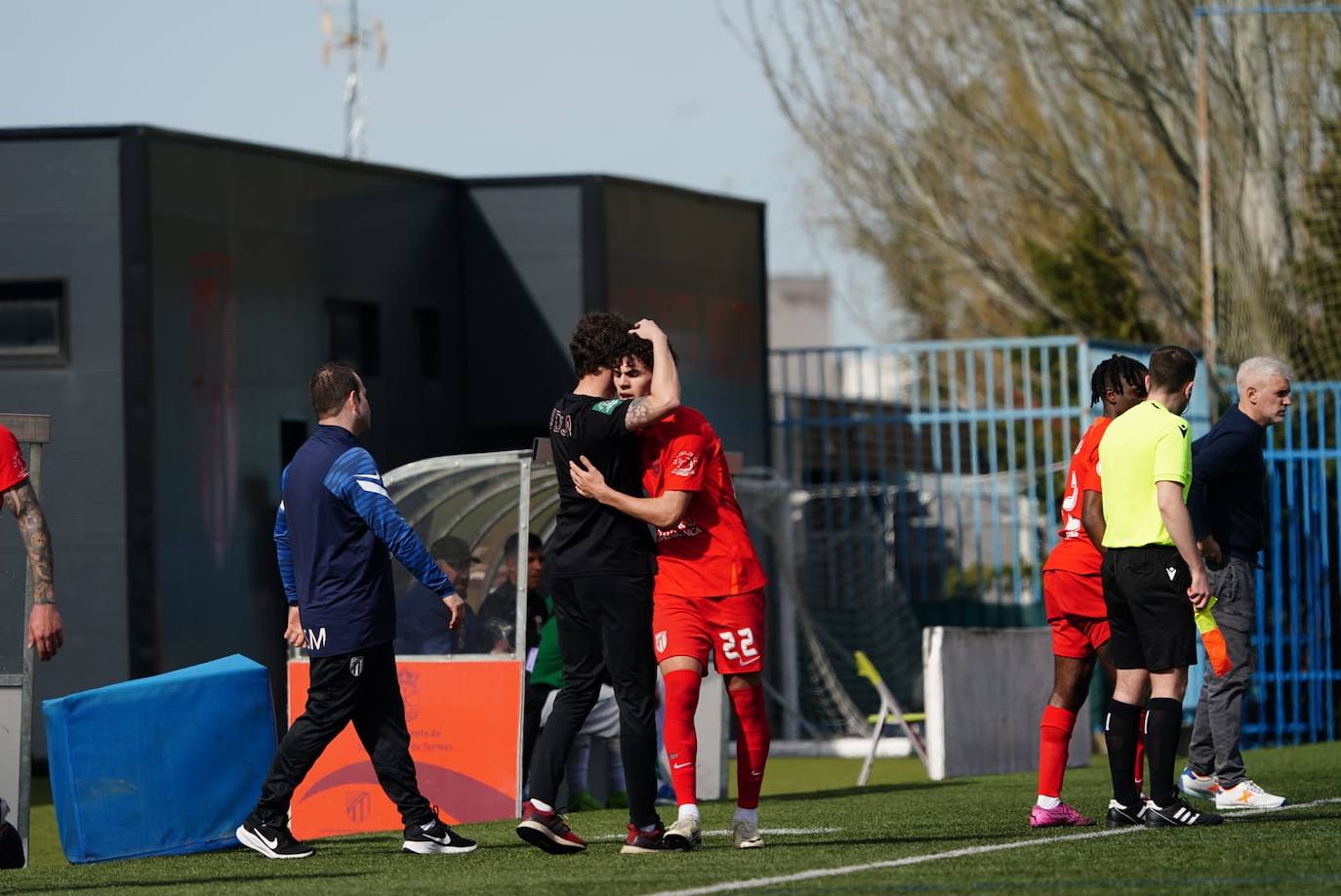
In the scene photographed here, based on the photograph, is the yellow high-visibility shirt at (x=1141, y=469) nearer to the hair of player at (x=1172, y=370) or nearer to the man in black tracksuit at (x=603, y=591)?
the hair of player at (x=1172, y=370)

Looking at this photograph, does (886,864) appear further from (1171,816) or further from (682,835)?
(1171,816)

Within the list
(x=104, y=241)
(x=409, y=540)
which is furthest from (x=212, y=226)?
(x=409, y=540)

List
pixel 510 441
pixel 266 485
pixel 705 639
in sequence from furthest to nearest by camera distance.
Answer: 1. pixel 510 441
2. pixel 266 485
3. pixel 705 639

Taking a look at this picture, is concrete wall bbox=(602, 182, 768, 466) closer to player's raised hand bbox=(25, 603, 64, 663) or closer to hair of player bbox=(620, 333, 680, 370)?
hair of player bbox=(620, 333, 680, 370)

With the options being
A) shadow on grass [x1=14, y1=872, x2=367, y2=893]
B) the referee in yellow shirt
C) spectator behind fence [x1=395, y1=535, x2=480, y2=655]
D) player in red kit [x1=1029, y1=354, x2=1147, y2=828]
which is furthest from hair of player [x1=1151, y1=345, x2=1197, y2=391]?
spectator behind fence [x1=395, y1=535, x2=480, y2=655]

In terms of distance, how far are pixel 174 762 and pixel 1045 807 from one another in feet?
11.7

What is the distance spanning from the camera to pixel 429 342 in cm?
1884

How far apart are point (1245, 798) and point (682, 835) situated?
2937 millimetres

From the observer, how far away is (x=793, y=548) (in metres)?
20.9

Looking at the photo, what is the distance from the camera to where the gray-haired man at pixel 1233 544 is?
9.52 meters

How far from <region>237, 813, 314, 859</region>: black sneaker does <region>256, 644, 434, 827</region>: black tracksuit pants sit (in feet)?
0.08

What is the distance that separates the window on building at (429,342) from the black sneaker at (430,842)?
10.4 metres

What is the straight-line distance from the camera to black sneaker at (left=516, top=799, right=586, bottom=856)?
7812mm

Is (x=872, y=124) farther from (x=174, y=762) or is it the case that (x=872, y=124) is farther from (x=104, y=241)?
(x=174, y=762)
